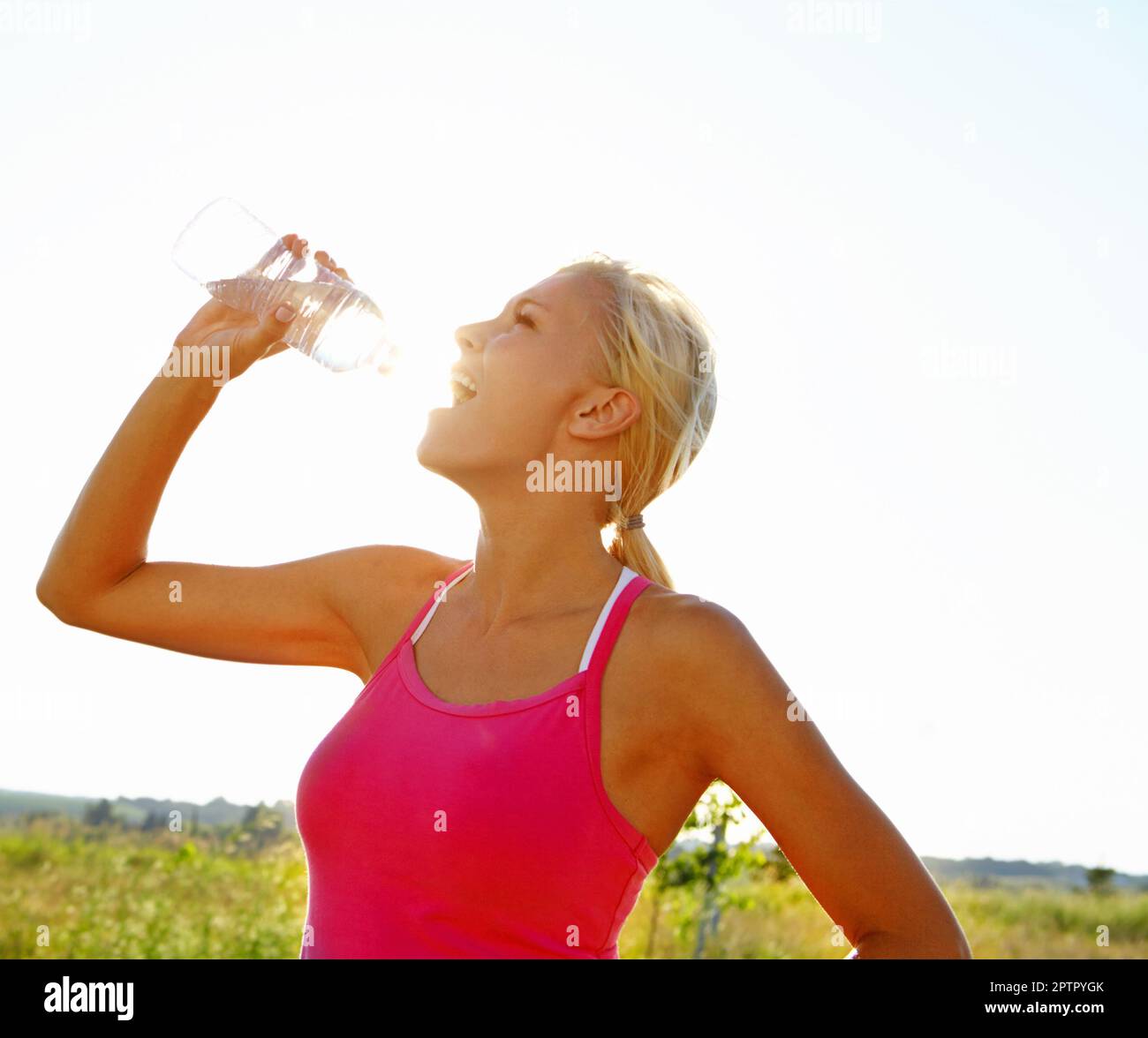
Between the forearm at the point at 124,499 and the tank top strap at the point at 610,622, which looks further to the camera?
the forearm at the point at 124,499

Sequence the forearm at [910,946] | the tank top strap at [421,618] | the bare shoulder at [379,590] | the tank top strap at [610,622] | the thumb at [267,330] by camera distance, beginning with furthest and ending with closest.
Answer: the thumb at [267,330], the bare shoulder at [379,590], the tank top strap at [421,618], the tank top strap at [610,622], the forearm at [910,946]

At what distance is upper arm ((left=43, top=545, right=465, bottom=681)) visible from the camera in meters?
2.41

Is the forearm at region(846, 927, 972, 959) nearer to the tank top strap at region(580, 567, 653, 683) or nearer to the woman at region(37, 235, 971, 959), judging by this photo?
the woman at region(37, 235, 971, 959)

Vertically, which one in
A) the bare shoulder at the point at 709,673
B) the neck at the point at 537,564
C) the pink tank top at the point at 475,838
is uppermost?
the neck at the point at 537,564

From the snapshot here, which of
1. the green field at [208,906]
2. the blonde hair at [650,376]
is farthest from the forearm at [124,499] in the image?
the green field at [208,906]

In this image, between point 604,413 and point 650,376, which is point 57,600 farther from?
point 650,376

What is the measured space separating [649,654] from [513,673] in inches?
10.2

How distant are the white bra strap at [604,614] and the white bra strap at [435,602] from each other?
347 millimetres

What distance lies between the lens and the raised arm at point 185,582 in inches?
94.3

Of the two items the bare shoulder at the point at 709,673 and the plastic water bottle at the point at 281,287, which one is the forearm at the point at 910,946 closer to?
the bare shoulder at the point at 709,673

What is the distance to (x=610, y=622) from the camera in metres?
2.11

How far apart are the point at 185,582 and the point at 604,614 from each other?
0.89 m

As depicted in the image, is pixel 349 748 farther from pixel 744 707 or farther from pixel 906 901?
pixel 906 901

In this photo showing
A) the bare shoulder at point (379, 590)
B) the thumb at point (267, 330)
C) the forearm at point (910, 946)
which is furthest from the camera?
the thumb at point (267, 330)
